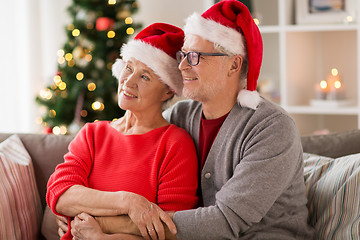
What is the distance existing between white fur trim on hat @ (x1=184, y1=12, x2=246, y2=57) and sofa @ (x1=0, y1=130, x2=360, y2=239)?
58 cm

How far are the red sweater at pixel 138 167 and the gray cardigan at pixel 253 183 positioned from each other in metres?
0.08

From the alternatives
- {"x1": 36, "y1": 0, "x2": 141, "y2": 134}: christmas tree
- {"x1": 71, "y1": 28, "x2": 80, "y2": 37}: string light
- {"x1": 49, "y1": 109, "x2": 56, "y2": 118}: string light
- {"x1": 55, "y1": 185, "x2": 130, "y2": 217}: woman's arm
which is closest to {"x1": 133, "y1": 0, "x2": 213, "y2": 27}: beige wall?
{"x1": 36, "y1": 0, "x2": 141, "y2": 134}: christmas tree

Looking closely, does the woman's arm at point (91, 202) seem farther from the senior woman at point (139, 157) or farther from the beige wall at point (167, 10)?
the beige wall at point (167, 10)

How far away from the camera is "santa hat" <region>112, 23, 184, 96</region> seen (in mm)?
2023

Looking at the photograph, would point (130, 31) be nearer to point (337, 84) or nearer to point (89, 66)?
point (89, 66)

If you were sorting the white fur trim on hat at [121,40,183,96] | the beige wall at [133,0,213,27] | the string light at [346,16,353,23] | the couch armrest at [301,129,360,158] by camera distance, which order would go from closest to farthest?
the white fur trim on hat at [121,40,183,96]
the couch armrest at [301,129,360,158]
the string light at [346,16,353,23]
the beige wall at [133,0,213,27]

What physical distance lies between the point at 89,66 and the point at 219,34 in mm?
2343

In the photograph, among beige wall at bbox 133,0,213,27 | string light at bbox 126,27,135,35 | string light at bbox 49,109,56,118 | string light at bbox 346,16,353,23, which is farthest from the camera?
beige wall at bbox 133,0,213,27

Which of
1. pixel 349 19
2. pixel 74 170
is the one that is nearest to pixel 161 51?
pixel 74 170

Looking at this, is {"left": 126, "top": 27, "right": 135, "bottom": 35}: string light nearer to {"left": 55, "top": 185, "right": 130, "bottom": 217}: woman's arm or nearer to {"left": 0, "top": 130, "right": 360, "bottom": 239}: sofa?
{"left": 0, "top": 130, "right": 360, "bottom": 239}: sofa

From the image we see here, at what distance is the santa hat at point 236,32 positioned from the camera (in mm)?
1904

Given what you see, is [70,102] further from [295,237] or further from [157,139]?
[295,237]

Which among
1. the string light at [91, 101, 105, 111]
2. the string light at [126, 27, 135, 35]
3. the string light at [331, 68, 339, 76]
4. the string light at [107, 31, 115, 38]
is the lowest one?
the string light at [91, 101, 105, 111]

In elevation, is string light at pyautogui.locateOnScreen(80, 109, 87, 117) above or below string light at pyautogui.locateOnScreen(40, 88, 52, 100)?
below
